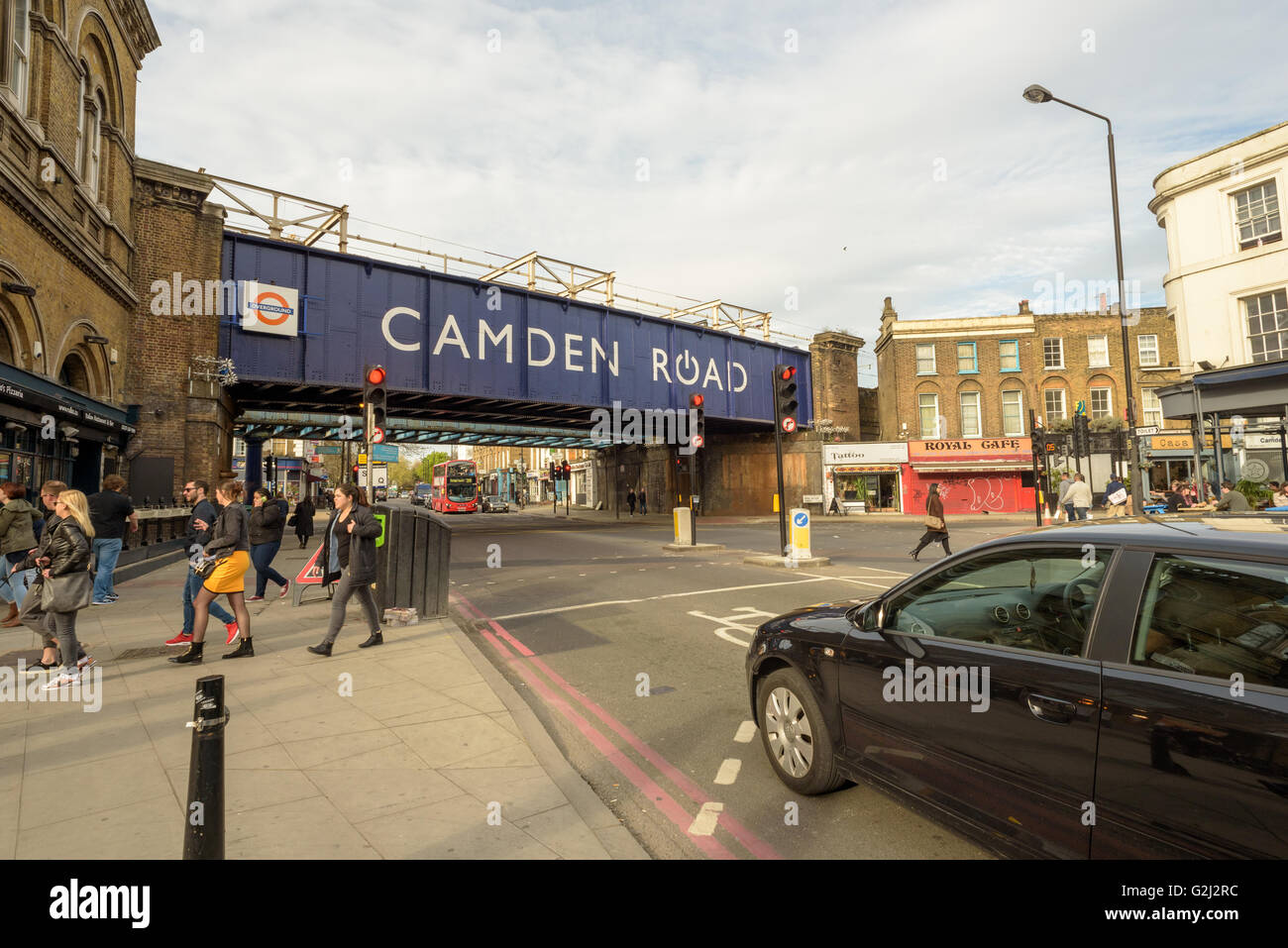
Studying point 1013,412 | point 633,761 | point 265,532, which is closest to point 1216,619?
point 633,761

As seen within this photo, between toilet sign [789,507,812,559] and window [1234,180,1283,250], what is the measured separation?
51.1ft

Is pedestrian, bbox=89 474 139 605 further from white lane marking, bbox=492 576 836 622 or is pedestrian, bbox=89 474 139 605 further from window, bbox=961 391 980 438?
window, bbox=961 391 980 438

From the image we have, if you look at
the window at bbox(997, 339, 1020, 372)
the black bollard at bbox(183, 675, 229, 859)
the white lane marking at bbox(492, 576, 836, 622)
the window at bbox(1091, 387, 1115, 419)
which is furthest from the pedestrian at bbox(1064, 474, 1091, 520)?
the window at bbox(1091, 387, 1115, 419)

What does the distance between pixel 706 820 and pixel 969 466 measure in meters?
34.8

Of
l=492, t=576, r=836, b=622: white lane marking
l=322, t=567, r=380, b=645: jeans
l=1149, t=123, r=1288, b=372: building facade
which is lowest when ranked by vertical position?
l=492, t=576, r=836, b=622: white lane marking

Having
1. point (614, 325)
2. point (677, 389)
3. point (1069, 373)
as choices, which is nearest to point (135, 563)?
point (614, 325)

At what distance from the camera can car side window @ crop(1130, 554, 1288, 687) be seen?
205 cm

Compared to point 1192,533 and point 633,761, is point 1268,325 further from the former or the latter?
point 633,761

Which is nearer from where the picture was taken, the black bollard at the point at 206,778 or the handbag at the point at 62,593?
the black bollard at the point at 206,778

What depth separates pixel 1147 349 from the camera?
3316 cm

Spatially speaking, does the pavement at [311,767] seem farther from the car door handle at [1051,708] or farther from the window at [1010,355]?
the window at [1010,355]

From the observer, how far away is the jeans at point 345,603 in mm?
6652

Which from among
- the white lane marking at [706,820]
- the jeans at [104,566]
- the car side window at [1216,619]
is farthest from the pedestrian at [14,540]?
the car side window at [1216,619]

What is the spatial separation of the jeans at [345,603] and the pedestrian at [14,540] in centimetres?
389
